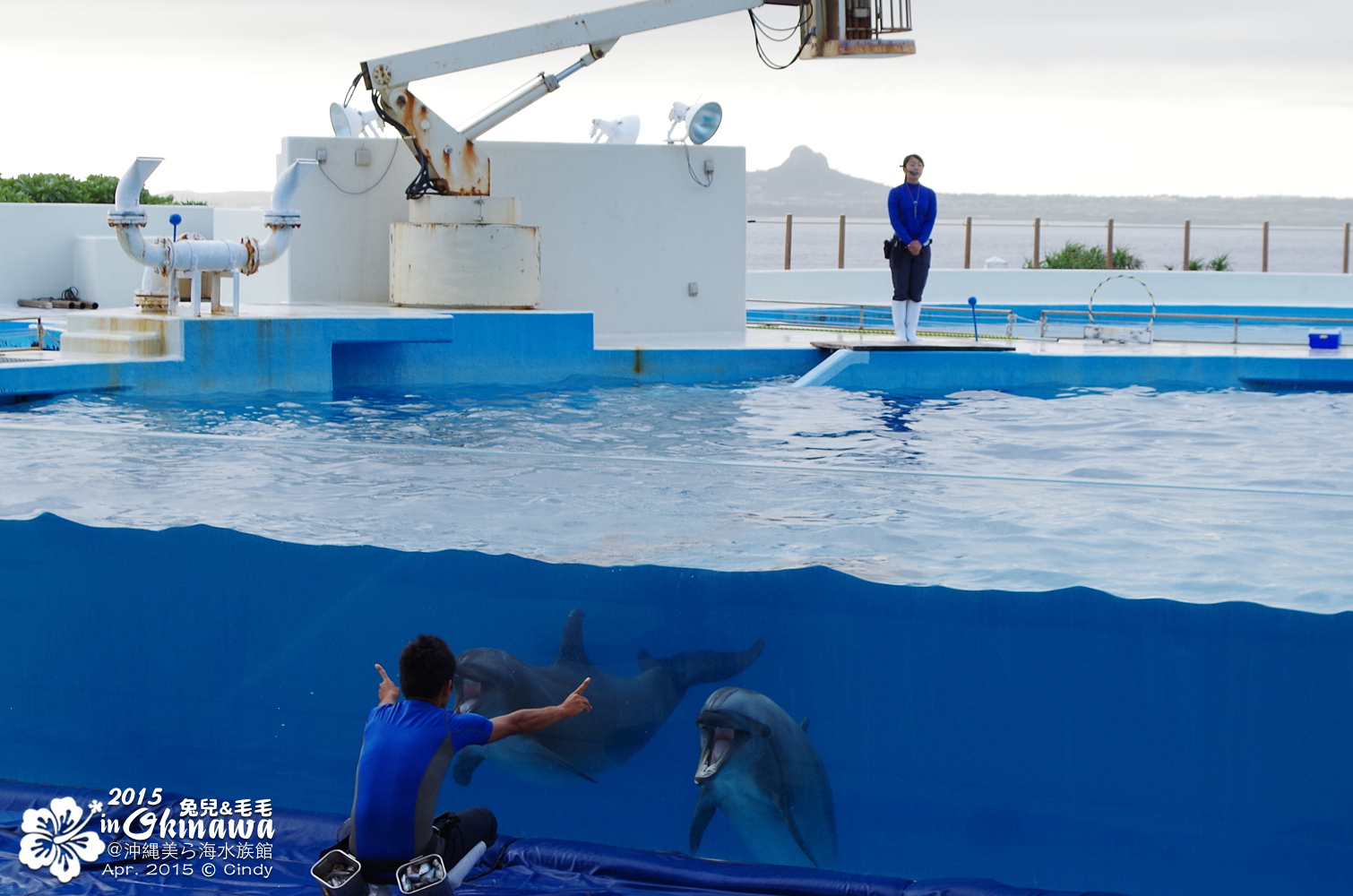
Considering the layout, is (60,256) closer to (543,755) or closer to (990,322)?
(990,322)

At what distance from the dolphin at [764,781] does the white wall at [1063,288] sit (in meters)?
19.6

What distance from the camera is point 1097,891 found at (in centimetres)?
428

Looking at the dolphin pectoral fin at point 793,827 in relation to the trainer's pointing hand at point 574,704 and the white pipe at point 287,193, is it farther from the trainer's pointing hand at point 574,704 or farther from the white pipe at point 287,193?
the white pipe at point 287,193

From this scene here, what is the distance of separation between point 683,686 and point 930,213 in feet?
31.0

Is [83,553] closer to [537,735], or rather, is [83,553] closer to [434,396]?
[537,735]

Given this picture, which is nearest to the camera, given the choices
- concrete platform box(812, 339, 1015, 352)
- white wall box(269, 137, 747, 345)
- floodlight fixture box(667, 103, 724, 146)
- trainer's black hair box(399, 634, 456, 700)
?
trainer's black hair box(399, 634, 456, 700)

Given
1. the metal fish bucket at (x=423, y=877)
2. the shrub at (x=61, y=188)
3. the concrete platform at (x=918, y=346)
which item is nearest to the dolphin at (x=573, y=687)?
the metal fish bucket at (x=423, y=877)

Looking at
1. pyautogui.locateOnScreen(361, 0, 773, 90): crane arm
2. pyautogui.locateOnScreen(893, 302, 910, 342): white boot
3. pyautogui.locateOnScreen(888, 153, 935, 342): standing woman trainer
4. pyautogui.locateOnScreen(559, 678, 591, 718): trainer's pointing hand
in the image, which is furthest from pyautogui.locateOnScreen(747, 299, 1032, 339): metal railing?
pyautogui.locateOnScreen(559, 678, 591, 718): trainer's pointing hand

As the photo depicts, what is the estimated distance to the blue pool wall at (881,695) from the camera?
4.15 m

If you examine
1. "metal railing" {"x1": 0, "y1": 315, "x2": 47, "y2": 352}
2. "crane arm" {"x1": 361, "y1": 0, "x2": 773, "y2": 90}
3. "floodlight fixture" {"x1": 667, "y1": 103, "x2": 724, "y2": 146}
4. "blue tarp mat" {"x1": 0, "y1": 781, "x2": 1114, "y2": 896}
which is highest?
"crane arm" {"x1": 361, "y1": 0, "x2": 773, "y2": 90}

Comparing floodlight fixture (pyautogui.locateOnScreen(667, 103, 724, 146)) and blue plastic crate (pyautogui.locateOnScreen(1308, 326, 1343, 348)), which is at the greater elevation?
floodlight fixture (pyautogui.locateOnScreen(667, 103, 724, 146))

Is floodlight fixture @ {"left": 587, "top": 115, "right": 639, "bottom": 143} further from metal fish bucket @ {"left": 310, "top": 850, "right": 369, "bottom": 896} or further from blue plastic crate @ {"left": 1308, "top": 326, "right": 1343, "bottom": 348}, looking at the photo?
metal fish bucket @ {"left": 310, "top": 850, "right": 369, "bottom": 896}

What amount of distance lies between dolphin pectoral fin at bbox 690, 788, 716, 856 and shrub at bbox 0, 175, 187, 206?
19.2 meters

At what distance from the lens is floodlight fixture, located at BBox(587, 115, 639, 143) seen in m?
16.9
